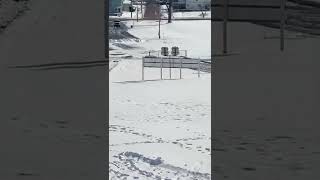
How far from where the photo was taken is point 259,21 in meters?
30.3

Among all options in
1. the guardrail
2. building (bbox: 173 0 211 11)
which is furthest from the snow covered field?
building (bbox: 173 0 211 11)

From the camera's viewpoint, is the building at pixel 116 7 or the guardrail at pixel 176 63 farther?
the building at pixel 116 7

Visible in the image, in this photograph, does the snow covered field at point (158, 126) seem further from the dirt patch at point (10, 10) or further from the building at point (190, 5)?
the building at point (190, 5)

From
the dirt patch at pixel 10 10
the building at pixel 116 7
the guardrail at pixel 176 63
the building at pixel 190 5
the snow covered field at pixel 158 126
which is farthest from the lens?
the building at pixel 190 5

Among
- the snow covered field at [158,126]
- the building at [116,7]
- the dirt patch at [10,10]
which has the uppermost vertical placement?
the building at [116,7]

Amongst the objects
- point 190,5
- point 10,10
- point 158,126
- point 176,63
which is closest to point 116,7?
point 190,5

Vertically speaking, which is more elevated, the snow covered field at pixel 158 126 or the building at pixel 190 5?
the building at pixel 190 5

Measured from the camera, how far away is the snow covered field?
6.24 m

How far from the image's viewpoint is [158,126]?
930cm

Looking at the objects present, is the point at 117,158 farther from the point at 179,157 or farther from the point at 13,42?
the point at 13,42

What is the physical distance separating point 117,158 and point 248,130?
7.07 ft

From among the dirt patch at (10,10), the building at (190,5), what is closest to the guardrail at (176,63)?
the dirt patch at (10,10)

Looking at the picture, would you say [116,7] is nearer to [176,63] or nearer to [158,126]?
[176,63]

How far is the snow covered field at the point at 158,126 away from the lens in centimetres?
624
